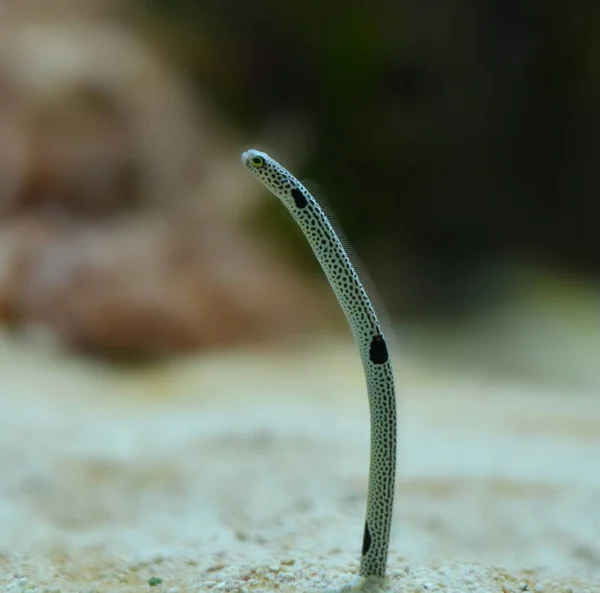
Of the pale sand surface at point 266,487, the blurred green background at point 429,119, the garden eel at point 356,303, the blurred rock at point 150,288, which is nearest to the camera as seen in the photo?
the garden eel at point 356,303

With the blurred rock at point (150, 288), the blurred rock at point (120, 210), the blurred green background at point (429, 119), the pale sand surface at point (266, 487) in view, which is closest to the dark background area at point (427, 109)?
the blurred green background at point (429, 119)

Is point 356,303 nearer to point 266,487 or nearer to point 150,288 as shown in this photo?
point 266,487

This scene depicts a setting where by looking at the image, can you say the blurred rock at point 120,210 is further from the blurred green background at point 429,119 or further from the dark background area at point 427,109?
the dark background area at point 427,109

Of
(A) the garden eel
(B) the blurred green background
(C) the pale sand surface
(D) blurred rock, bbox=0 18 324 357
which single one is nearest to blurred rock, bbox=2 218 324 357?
(D) blurred rock, bbox=0 18 324 357

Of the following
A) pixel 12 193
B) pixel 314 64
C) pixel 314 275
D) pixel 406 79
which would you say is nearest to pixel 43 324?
pixel 12 193

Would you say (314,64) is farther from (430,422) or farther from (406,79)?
(430,422)
